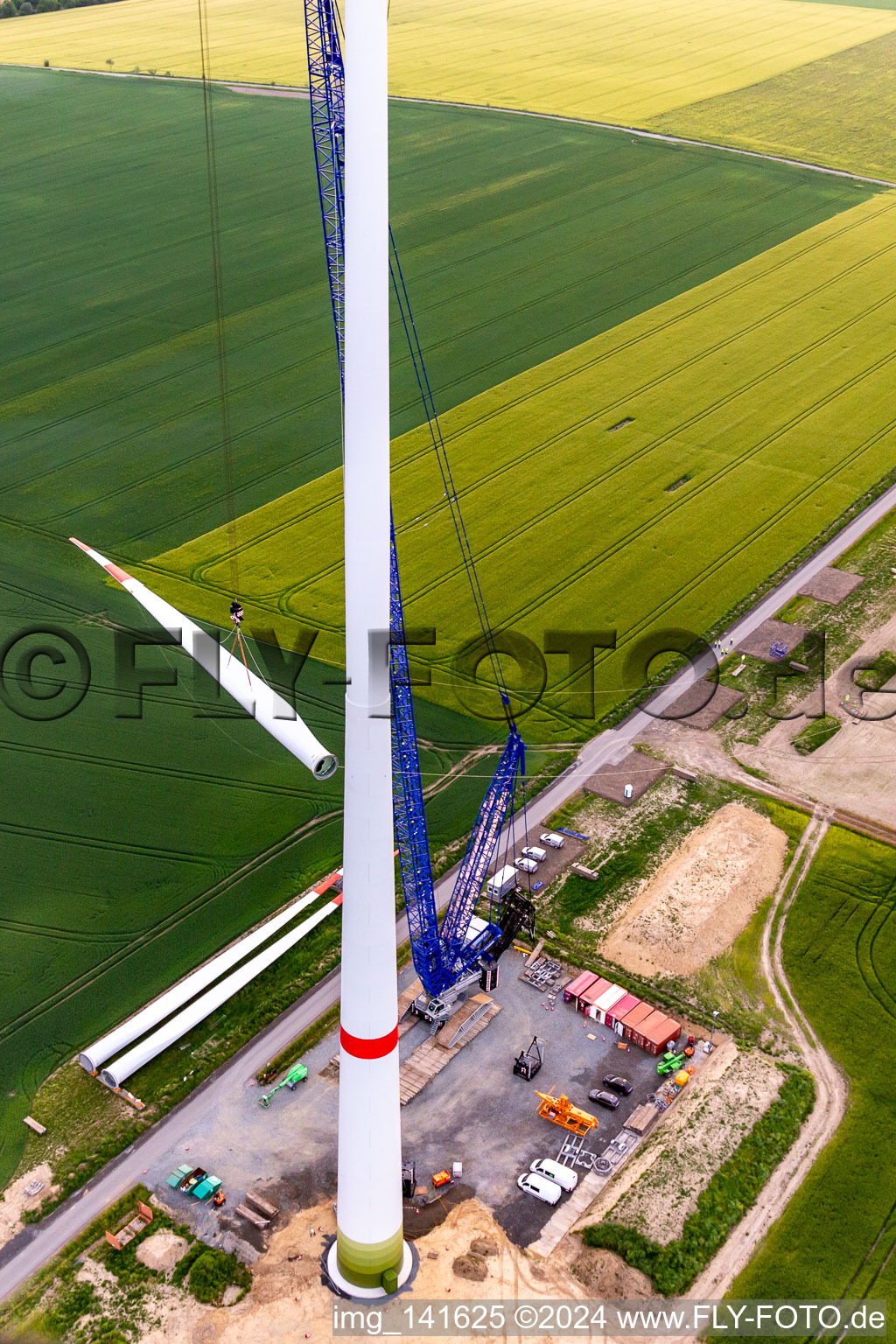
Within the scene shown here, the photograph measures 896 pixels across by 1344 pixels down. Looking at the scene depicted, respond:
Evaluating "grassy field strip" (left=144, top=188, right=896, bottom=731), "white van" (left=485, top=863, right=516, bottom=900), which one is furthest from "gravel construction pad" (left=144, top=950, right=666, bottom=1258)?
"grassy field strip" (left=144, top=188, right=896, bottom=731)

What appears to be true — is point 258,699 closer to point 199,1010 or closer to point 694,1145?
point 199,1010

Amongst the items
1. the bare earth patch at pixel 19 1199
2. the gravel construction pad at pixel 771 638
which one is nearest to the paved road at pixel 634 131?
the gravel construction pad at pixel 771 638

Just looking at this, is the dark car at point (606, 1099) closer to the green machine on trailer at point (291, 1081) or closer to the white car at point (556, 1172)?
the white car at point (556, 1172)

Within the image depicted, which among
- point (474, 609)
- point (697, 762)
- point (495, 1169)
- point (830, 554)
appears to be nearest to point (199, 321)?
point (474, 609)

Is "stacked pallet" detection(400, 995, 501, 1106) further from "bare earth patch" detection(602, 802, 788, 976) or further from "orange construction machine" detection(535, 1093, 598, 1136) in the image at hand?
"bare earth patch" detection(602, 802, 788, 976)

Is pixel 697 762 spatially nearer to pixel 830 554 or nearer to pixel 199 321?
pixel 830 554
